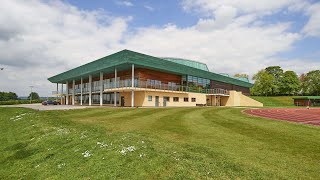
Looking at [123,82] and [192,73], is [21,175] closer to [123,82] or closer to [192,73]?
[123,82]

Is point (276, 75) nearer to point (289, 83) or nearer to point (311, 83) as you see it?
point (289, 83)

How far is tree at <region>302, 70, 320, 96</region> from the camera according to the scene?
288 feet

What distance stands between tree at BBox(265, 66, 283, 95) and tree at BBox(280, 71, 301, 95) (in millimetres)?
1575

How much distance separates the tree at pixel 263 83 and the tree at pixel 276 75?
1.49m

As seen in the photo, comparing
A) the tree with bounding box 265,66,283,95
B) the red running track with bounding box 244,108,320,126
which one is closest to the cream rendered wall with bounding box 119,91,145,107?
the red running track with bounding box 244,108,320,126

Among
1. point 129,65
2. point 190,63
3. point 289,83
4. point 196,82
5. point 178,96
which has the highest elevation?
point 190,63

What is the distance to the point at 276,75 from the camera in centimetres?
9444

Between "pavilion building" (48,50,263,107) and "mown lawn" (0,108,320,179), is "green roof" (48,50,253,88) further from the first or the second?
"mown lawn" (0,108,320,179)

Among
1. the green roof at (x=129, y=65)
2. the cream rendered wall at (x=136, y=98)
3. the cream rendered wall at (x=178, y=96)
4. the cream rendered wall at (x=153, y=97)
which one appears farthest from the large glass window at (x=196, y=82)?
the cream rendered wall at (x=136, y=98)

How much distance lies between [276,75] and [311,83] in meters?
12.9

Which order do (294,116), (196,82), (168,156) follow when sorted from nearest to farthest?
(168,156)
(294,116)
(196,82)

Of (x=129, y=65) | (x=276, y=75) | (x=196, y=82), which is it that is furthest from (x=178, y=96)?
(x=276, y=75)

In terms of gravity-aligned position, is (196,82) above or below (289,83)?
below

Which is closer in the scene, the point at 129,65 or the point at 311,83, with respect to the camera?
the point at 129,65
